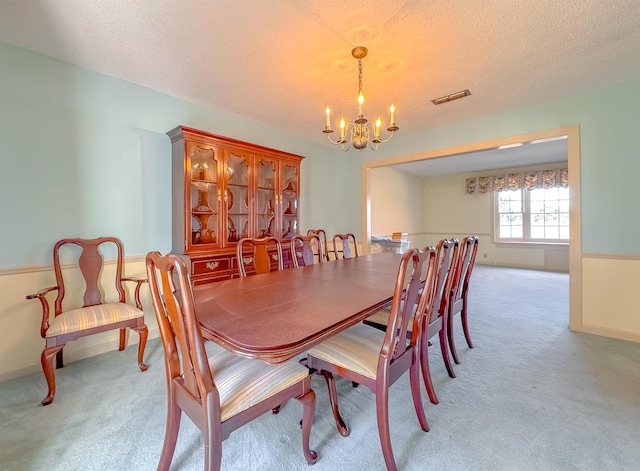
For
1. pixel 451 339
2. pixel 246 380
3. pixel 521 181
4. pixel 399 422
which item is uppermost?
pixel 521 181

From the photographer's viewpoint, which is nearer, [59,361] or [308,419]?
[308,419]

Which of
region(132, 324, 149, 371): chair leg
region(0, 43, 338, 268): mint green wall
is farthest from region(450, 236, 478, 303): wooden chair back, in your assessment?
region(0, 43, 338, 268): mint green wall

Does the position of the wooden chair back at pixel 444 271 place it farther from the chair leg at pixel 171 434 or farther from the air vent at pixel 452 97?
the air vent at pixel 452 97

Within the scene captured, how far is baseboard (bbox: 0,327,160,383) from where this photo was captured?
204 centimetres

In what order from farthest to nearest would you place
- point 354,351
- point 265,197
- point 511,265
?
point 511,265 < point 265,197 < point 354,351

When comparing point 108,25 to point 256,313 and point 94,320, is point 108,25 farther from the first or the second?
point 256,313

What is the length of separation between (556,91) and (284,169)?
287cm

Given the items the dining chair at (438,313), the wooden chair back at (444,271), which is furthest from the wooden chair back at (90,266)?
the wooden chair back at (444,271)

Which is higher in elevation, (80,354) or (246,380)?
(246,380)

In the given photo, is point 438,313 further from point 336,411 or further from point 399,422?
point 336,411

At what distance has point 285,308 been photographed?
1.28 m

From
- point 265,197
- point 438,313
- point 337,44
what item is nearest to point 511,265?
point 438,313

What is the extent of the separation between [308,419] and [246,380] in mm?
348

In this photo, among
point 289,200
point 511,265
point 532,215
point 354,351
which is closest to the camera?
point 354,351
